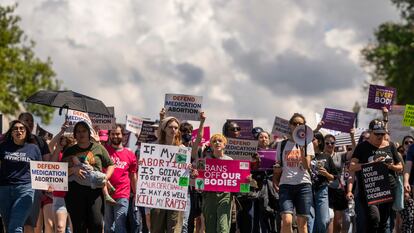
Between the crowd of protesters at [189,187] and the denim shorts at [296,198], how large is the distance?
13mm

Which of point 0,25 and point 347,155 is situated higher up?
point 0,25

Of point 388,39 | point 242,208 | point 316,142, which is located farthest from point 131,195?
point 388,39

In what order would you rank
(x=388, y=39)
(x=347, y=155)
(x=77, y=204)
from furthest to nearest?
(x=388, y=39) → (x=347, y=155) → (x=77, y=204)

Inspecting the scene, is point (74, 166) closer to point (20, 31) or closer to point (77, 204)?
point (77, 204)

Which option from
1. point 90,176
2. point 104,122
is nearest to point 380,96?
point 104,122

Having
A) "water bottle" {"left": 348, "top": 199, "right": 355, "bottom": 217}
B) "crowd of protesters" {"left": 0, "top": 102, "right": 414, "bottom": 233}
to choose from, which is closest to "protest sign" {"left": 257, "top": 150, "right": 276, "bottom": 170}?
"crowd of protesters" {"left": 0, "top": 102, "right": 414, "bottom": 233}

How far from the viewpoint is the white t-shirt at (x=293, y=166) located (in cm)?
1731

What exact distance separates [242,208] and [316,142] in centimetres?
150

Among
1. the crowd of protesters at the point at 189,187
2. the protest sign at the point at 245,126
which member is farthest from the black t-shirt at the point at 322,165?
the protest sign at the point at 245,126

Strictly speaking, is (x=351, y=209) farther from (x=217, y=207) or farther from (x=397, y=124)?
(x=217, y=207)

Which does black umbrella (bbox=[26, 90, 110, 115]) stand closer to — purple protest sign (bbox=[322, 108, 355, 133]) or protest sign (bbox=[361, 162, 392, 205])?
protest sign (bbox=[361, 162, 392, 205])

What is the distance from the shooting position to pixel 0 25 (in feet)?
193

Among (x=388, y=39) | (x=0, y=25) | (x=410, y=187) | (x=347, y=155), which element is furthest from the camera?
(x=388, y=39)

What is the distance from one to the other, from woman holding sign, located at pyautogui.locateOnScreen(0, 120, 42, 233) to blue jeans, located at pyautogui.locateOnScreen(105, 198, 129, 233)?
1825mm
